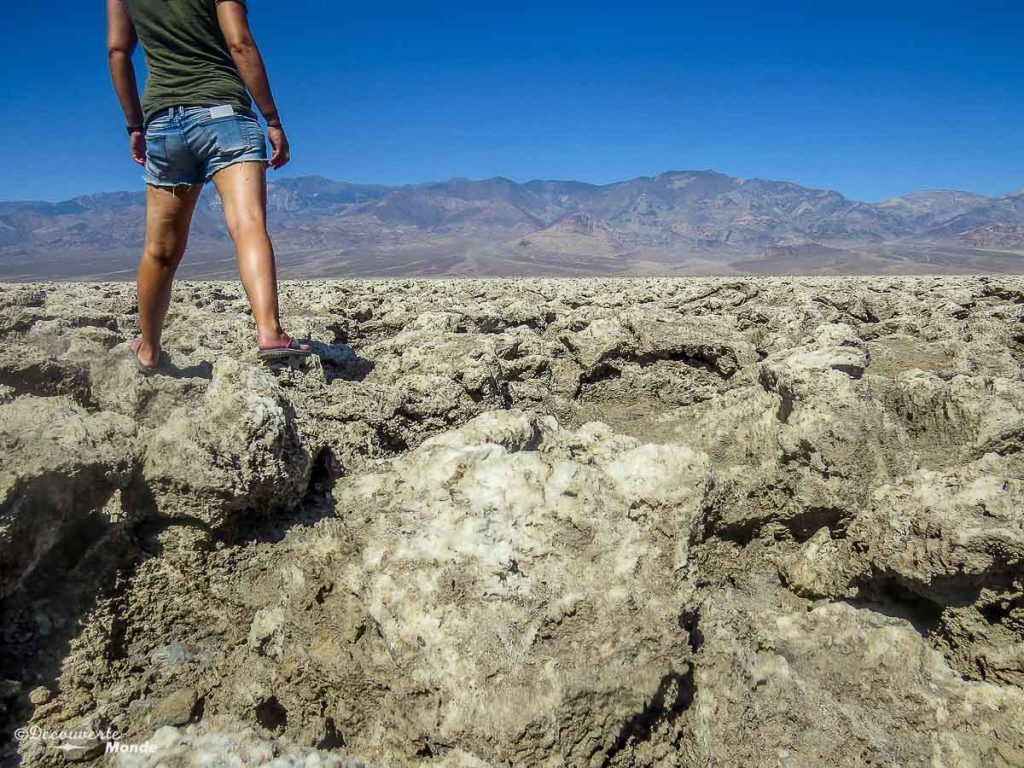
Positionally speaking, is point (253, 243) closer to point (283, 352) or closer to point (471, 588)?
point (283, 352)

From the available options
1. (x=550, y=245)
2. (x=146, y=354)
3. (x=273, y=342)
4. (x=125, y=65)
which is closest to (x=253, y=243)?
(x=273, y=342)

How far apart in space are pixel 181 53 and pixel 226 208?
501 mm

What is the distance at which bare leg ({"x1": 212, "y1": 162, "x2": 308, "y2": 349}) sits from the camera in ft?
6.33

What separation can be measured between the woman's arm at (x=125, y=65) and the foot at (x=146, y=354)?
70 cm

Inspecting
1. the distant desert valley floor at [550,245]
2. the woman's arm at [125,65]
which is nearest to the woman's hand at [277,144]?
the woman's arm at [125,65]

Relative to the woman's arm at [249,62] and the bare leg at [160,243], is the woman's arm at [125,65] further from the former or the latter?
the woman's arm at [249,62]

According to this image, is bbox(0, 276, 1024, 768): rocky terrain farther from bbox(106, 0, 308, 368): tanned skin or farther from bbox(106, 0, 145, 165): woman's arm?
bbox(106, 0, 145, 165): woman's arm

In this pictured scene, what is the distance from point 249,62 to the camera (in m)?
1.94

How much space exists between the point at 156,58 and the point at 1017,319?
A: 16.3ft

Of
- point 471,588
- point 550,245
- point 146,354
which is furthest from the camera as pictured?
point 550,245

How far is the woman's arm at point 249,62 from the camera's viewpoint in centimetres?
188

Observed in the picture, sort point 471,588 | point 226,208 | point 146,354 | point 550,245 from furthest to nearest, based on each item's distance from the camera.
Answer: point 550,245, point 226,208, point 146,354, point 471,588

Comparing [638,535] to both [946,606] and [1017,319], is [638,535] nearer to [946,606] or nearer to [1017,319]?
[946,606]

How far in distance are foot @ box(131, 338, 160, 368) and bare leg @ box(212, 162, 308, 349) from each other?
311mm
